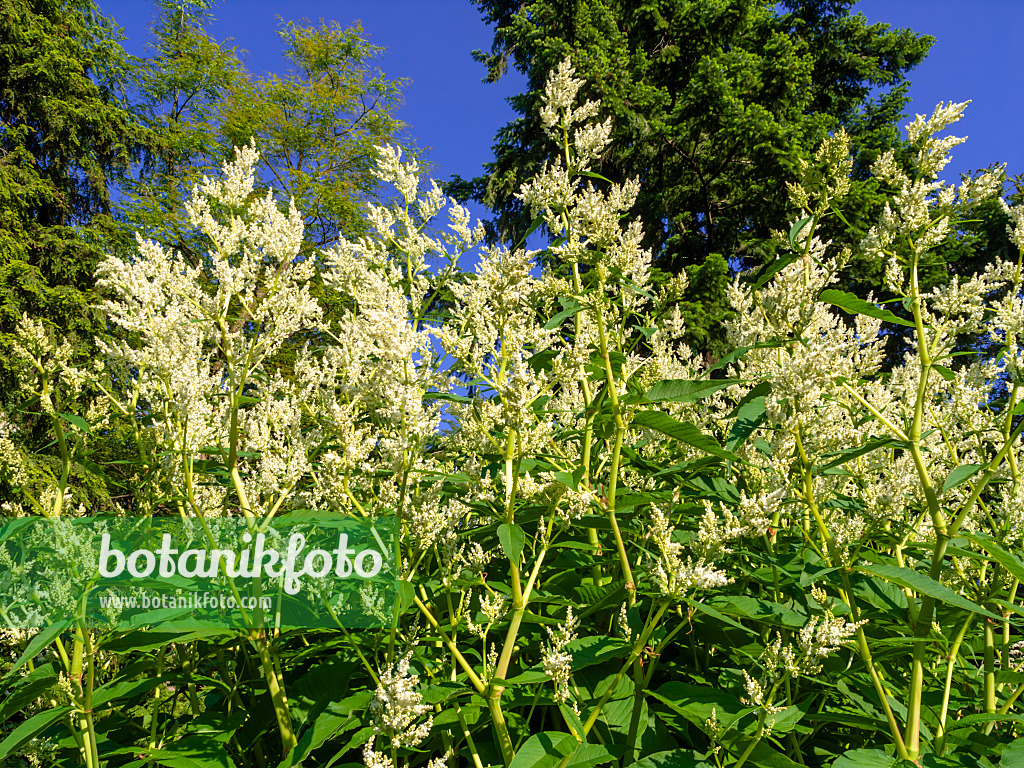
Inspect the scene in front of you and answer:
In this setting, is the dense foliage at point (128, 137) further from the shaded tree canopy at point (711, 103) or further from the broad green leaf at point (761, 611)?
the broad green leaf at point (761, 611)

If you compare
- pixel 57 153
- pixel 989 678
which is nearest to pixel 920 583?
pixel 989 678

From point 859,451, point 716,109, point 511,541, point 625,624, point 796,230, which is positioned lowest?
point 625,624

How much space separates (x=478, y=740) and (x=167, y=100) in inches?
1303

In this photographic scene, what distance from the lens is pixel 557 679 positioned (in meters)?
1.71

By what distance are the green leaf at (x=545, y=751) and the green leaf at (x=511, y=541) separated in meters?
0.46

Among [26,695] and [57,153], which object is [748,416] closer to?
[26,695]

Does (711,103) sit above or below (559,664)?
above

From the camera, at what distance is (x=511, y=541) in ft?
5.97

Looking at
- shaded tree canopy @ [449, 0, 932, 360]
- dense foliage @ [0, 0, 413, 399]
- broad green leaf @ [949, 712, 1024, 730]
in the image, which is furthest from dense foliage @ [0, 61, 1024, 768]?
shaded tree canopy @ [449, 0, 932, 360]

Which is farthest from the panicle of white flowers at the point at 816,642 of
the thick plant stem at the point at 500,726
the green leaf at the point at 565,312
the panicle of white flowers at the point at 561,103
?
the panicle of white flowers at the point at 561,103

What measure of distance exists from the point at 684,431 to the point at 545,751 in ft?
3.26

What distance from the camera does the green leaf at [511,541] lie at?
179cm

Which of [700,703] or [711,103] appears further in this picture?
[711,103]

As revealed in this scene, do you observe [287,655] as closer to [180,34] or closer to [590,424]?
[590,424]
